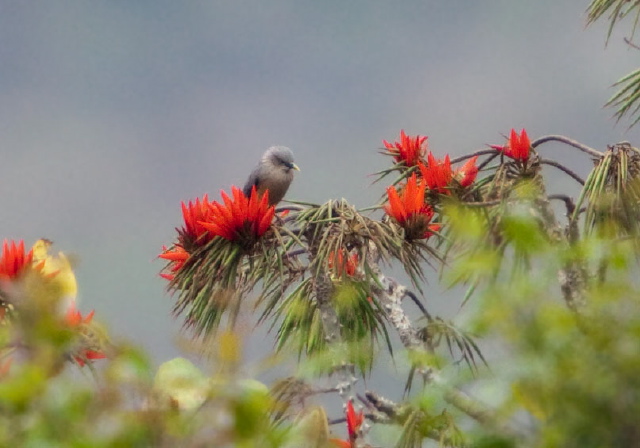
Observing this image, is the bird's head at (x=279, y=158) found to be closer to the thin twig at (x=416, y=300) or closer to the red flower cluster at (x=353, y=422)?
the thin twig at (x=416, y=300)

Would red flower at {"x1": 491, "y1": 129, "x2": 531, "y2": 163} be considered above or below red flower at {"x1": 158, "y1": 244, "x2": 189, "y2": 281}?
above

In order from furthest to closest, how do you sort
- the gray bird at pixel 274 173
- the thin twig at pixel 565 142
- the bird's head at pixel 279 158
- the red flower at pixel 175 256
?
the bird's head at pixel 279 158 → the gray bird at pixel 274 173 → the thin twig at pixel 565 142 → the red flower at pixel 175 256

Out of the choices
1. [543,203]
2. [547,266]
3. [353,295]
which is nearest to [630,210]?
[543,203]

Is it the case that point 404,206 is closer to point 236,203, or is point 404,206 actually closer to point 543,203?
→ point 236,203

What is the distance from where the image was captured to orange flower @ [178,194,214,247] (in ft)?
15.5

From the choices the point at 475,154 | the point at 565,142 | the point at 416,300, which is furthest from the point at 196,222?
the point at 565,142

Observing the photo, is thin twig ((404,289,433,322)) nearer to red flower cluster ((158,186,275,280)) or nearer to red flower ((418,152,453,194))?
red flower ((418,152,453,194))

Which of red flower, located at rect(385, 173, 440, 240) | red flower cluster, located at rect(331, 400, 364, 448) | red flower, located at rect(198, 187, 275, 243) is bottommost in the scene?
red flower cluster, located at rect(331, 400, 364, 448)

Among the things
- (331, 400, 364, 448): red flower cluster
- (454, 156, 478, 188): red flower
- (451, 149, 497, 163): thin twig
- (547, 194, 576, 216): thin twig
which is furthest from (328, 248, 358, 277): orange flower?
(547, 194, 576, 216): thin twig

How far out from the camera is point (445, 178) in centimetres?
579

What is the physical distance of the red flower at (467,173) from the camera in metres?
5.92

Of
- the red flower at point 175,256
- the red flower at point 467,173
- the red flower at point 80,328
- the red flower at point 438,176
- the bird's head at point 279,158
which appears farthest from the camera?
the bird's head at point 279,158

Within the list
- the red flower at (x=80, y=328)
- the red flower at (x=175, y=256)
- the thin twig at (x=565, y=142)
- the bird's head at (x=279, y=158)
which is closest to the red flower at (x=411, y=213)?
the red flower at (x=175, y=256)

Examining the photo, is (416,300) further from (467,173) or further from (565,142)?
(565,142)
